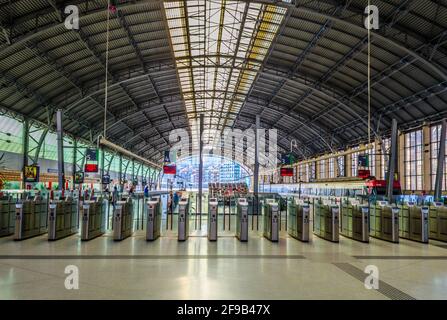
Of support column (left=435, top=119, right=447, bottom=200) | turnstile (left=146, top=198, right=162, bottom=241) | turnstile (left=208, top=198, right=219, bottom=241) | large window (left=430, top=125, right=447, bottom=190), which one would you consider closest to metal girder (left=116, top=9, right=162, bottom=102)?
turnstile (left=146, top=198, right=162, bottom=241)

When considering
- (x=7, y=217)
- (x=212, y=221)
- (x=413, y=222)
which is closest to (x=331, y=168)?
(x=413, y=222)

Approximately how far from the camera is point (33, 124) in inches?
1192

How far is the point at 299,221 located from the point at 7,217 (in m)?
9.12

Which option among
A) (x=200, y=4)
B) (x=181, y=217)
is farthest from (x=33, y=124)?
(x=181, y=217)

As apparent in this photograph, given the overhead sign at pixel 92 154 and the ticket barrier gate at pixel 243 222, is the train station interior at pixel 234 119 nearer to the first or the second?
the ticket barrier gate at pixel 243 222

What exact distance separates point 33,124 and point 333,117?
28572 millimetres

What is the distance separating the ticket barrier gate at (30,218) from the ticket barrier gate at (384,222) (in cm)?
1076

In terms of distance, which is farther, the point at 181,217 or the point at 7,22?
the point at 7,22

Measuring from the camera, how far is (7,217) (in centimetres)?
1141

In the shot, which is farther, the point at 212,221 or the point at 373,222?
the point at 373,222

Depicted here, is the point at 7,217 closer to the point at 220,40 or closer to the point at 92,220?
the point at 92,220

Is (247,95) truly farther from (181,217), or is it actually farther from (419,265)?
(419,265)

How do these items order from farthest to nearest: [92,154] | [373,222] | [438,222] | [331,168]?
[331,168], [92,154], [373,222], [438,222]
